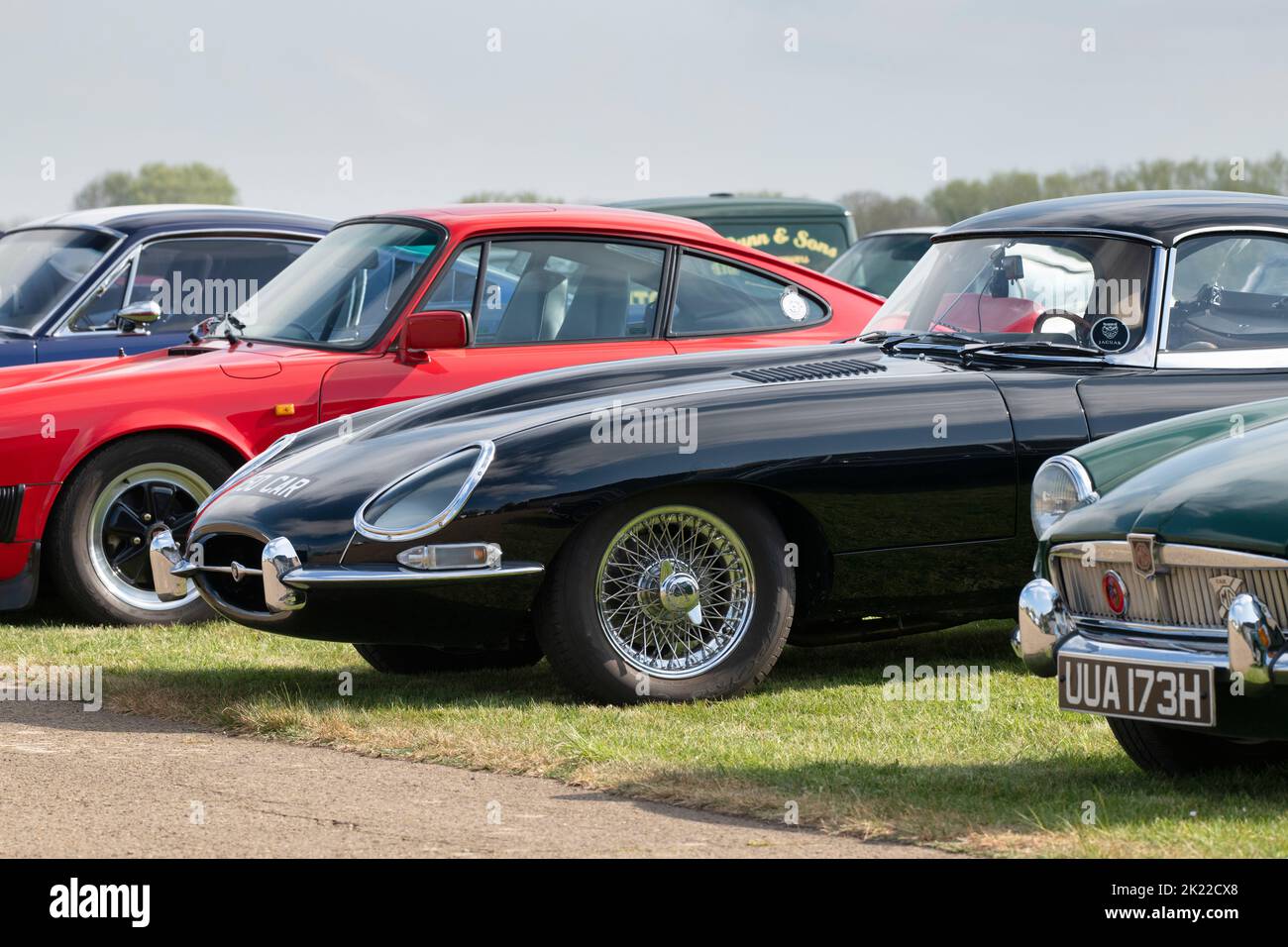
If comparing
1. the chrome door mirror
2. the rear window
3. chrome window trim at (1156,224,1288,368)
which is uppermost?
the rear window

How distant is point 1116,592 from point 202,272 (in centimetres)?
646

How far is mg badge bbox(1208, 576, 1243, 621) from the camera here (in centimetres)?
442

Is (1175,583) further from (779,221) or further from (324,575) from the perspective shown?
(779,221)

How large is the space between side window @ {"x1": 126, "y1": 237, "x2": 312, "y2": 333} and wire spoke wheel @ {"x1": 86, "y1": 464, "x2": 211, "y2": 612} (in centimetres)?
170

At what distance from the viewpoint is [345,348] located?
27.4ft

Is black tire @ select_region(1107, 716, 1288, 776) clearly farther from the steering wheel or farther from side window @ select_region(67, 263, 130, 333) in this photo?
side window @ select_region(67, 263, 130, 333)

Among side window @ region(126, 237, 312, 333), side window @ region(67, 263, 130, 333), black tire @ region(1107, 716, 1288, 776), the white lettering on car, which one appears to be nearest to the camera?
black tire @ region(1107, 716, 1288, 776)

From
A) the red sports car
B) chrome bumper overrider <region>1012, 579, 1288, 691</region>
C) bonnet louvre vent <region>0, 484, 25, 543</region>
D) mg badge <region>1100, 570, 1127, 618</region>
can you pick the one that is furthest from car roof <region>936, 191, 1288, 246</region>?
bonnet louvre vent <region>0, 484, 25, 543</region>

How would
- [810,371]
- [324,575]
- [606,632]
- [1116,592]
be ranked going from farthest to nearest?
1. [810,371]
2. [606,632]
3. [324,575]
4. [1116,592]

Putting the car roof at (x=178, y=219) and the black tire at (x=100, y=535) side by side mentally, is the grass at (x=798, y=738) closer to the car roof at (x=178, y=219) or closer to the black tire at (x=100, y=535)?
the black tire at (x=100, y=535)

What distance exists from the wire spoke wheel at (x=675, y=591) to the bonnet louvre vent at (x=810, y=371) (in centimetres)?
64

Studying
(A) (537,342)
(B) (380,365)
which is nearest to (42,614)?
(B) (380,365)

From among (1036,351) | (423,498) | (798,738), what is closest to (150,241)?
(423,498)
